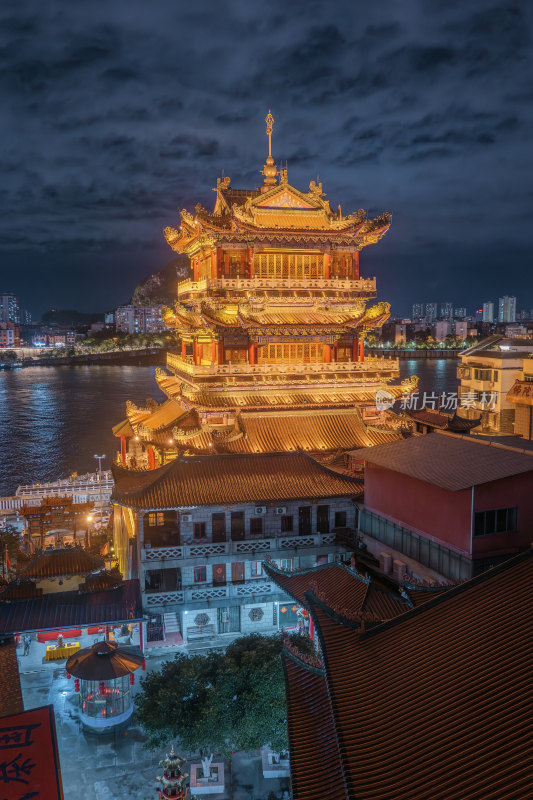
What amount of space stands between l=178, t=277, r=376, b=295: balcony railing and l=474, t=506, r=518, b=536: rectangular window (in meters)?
16.8

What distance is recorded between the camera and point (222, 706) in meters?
15.0

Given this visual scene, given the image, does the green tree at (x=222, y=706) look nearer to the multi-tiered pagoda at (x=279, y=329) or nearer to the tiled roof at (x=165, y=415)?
the multi-tiered pagoda at (x=279, y=329)

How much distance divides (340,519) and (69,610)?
988 centimetres

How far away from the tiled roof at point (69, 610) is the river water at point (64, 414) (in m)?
39.9

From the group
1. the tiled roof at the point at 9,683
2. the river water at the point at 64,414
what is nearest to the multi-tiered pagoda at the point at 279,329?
the tiled roof at the point at 9,683

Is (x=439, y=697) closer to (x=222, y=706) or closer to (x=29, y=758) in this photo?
(x=222, y=706)

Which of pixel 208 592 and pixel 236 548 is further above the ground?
pixel 236 548

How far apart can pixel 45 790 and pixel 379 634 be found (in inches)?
278

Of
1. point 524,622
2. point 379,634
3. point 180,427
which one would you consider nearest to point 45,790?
point 379,634

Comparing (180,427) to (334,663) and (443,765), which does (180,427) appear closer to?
(334,663)

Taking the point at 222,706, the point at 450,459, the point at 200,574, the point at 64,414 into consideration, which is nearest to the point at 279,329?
the point at 200,574

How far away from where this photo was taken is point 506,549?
17109mm

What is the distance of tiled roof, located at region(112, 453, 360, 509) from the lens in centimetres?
2183

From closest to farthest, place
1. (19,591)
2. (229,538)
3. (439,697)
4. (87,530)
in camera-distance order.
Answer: (439,697) < (19,591) < (229,538) < (87,530)
